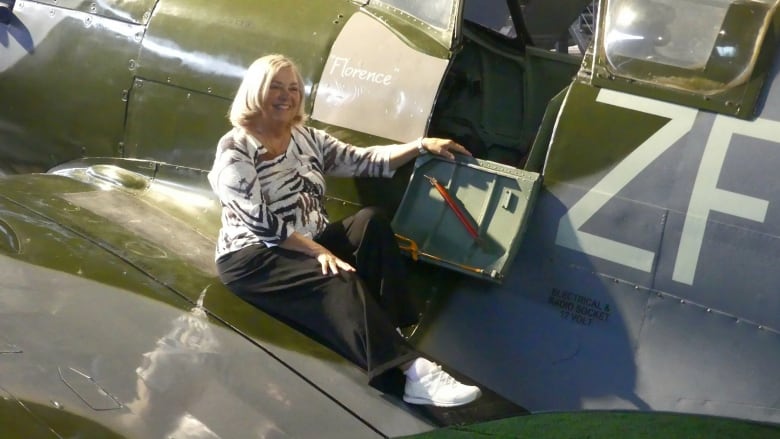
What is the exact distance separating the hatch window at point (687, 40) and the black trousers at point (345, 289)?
34.8 inches

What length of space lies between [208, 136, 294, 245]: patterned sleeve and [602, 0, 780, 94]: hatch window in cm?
110

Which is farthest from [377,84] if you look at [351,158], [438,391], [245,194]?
[438,391]

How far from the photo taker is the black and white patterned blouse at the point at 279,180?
8.80 ft

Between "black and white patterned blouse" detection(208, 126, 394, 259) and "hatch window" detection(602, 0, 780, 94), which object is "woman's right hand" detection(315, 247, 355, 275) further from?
"hatch window" detection(602, 0, 780, 94)

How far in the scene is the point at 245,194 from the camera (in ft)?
8.79

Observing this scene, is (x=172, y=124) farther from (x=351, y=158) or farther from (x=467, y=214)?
(x=467, y=214)

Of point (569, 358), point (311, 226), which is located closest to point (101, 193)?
point (311, 226)

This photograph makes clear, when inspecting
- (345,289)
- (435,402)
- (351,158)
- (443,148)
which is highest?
(443,148)

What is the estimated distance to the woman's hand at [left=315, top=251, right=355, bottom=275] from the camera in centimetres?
263

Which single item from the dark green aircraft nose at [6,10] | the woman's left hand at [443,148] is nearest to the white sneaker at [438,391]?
the woman's left hand at [443,148]

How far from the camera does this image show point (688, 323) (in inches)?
101

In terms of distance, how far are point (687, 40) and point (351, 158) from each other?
1.11 metres

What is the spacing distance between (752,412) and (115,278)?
72.4 inches

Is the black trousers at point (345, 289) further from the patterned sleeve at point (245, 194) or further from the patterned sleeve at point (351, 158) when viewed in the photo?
the patterned sleeve at point (351, 158)
